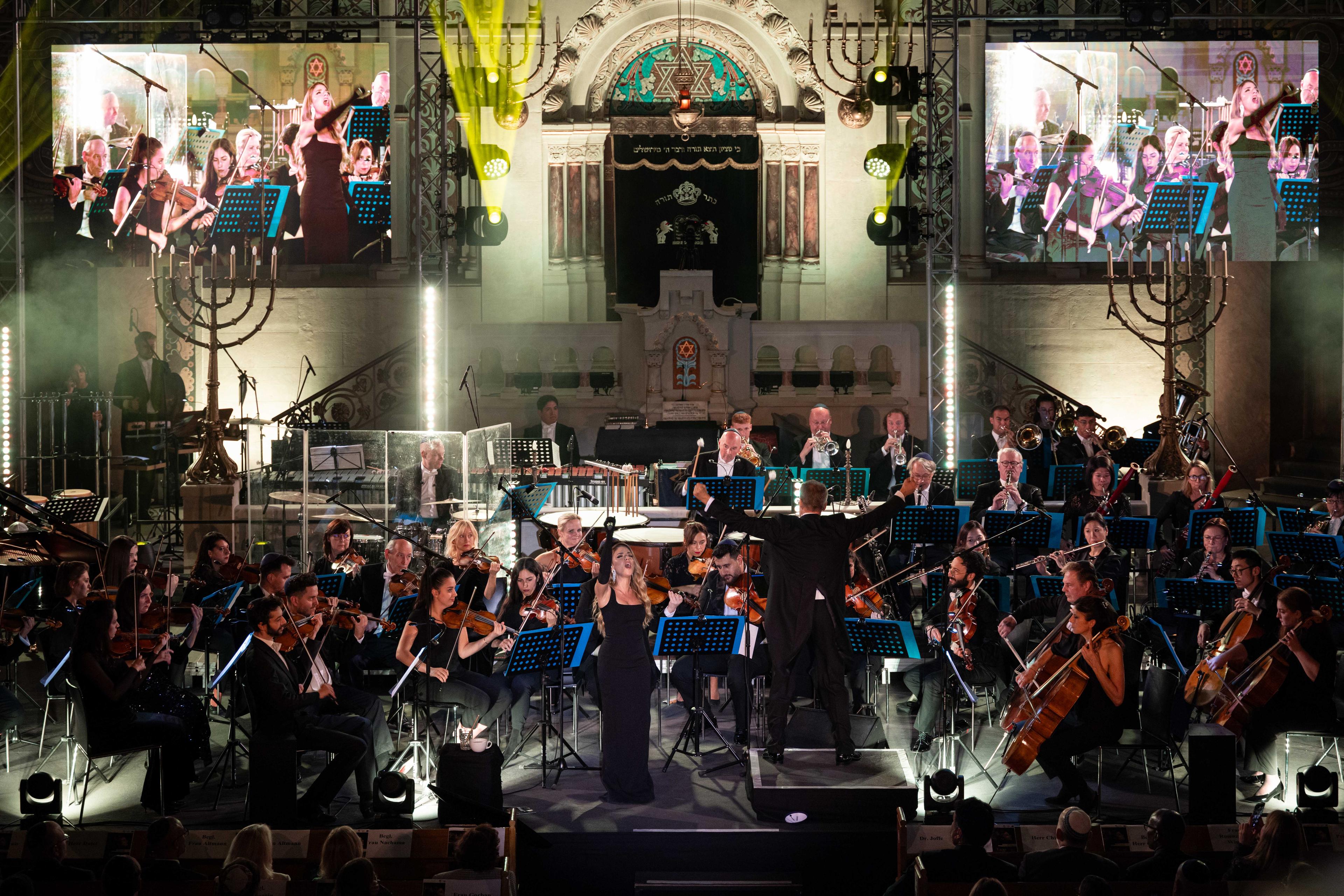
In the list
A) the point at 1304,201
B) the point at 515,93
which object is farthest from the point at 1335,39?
the point at 515,93

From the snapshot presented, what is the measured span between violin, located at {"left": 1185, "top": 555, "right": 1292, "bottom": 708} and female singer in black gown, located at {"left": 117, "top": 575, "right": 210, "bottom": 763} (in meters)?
5.78

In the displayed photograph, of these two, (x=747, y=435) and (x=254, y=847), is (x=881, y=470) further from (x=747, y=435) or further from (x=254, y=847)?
(x=254, y=847)

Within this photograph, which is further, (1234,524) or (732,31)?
(732,31)

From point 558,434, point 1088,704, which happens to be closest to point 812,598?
point 1088,704

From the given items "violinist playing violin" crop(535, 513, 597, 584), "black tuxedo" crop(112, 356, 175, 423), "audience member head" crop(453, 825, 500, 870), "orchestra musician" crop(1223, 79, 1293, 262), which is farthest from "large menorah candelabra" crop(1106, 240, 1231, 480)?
"black tuxedo" crop(112, 356, 175, 423)

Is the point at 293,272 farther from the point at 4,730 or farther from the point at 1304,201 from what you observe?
the point at 1304,201

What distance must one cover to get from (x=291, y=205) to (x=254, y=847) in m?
13.8

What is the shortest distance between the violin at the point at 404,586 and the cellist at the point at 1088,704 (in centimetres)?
388

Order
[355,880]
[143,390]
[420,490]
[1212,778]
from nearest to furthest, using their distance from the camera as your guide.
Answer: [355,880] → [1212,778] → [420,490] → [143,390]

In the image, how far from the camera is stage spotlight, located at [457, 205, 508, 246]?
16906 mm

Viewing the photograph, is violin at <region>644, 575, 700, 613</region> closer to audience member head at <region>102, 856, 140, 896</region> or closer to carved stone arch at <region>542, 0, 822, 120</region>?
audience member head at <region>102, 856, 140, 896</region>

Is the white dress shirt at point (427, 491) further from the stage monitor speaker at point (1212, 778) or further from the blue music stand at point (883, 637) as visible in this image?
the stage monitor speaker at point (1212, 778)

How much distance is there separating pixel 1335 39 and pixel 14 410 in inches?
657

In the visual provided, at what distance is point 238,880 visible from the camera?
5.12m
